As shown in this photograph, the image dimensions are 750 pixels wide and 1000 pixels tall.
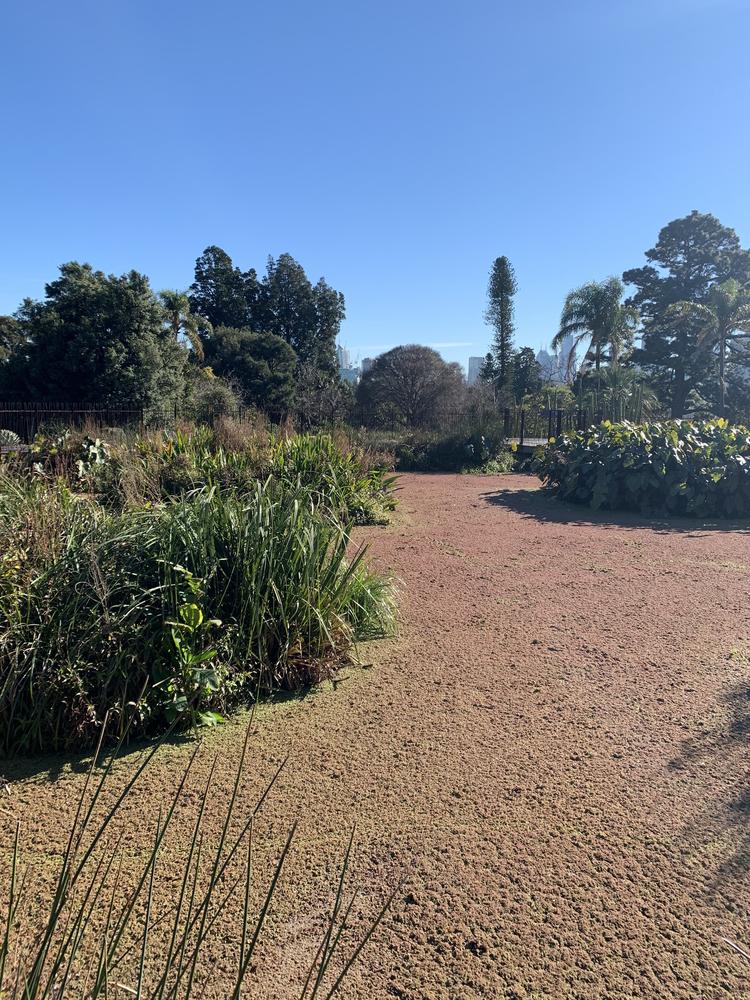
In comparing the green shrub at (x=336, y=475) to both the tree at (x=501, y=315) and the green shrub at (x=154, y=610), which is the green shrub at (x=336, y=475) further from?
the tree at (x=501, y=315)

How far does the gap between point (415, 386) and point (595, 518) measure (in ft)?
53.0

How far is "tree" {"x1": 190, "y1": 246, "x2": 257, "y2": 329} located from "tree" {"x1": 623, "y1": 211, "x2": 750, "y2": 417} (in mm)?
23143

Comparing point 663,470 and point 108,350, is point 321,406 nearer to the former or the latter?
point 108,350

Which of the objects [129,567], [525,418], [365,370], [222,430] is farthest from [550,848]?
[365,370]

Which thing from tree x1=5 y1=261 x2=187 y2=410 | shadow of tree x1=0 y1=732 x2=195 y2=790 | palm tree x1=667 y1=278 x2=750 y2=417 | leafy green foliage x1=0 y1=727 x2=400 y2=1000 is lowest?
leafy green foliage x1=0 y1=727 x2=400 y2=1000

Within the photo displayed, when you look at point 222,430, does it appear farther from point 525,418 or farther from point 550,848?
point 525,418

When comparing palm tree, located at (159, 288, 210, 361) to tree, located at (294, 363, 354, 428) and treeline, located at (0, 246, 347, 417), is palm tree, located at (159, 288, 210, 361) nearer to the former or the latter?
treeline, located at (0, 246, 347, 417)

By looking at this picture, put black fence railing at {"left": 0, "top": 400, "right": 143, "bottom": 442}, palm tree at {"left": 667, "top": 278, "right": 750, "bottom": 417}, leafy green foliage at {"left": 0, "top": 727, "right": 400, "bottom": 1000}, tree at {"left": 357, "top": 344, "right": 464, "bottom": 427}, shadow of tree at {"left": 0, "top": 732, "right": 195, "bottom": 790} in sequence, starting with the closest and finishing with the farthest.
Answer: leafy green foliage at {"left": 0, "top": 727, "right": 400, "bottom": 1000} → shadow of tree at {"left": 0, "top": 732, "right": 195, "bottom": 790} → black fence railing at {"left": 0, "top": 400, "right": 143, "bottom": 442} → tree at {"left": 357, "top": 344, "right": 464, "bottom": 427} → palm tree at {"left": 667, "top": 278, "right": 750, "bottom": 417}

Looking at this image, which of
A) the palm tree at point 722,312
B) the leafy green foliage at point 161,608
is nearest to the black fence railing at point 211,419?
the leafy green foliage at point 161,608

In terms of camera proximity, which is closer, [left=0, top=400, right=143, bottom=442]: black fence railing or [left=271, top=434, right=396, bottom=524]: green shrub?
[left=271, top=434, right=396, bottom=524]: green shrub

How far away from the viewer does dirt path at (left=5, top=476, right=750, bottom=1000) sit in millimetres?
1754

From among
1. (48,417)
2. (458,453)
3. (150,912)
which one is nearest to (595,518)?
(458,453)

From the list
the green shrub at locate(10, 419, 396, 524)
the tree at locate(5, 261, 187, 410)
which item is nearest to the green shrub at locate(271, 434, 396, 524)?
the green shrub at locate(10, 419, 396, 524)

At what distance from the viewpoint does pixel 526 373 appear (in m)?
40.4
